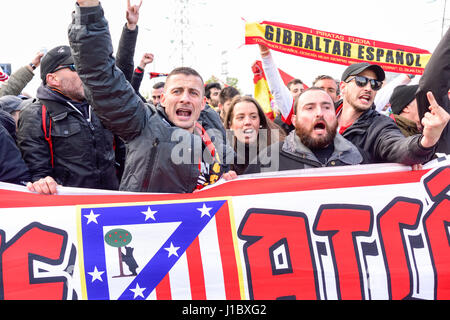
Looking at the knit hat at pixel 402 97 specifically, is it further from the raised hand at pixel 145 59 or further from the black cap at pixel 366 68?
the raised hand at pixel 145 59

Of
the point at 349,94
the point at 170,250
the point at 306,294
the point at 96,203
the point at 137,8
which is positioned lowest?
the point at 306,294

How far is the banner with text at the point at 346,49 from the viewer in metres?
5.64

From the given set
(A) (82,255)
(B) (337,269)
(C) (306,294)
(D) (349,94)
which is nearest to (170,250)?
(A) (82,255)

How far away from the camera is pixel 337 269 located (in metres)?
2.52

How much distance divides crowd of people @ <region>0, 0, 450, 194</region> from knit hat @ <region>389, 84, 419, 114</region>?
1 cm

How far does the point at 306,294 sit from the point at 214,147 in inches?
49.0

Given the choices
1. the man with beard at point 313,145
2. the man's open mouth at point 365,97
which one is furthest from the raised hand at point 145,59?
the man's open mouth at point 365,97

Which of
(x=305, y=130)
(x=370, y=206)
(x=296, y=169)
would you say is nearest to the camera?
(x=370, y=206)

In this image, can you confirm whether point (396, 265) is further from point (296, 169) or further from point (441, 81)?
point (441, 81)

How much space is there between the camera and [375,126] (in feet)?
11.2

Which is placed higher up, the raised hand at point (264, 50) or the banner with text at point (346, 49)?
the banner with text at point (346, 49)

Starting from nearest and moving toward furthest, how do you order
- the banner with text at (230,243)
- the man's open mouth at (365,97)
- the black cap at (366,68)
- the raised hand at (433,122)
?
the banner with text at (230,243), the raised hand at (433,122), the man's open mouth at (365,97), the black cap at (366,68)

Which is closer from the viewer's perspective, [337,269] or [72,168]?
[337,269]

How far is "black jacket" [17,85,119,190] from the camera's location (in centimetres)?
307
